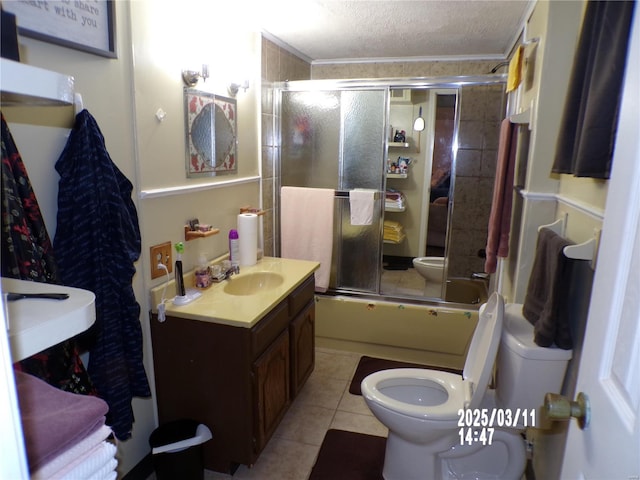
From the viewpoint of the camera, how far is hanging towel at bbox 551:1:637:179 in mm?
1067

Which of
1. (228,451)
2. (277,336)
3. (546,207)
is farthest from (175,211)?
(546,207)

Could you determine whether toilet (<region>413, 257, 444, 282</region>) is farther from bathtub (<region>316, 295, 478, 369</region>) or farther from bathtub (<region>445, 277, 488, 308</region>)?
bathtub (<region>316, 295, 478, 369</region>)

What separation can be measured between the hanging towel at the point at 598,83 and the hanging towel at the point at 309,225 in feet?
6.20

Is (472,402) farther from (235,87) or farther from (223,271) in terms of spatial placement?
(235,87)

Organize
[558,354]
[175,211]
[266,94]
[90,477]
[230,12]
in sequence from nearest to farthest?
[90,477], [558,354], [175,211], [230,12], [266,94]

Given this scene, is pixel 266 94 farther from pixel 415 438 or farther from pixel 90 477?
pixel 90 477

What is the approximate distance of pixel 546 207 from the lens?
Result: 1.89m

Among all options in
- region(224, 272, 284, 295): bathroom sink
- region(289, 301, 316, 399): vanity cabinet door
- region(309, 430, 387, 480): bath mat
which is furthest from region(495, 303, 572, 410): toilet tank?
region(224, 272, 284, 295): bathroom sink

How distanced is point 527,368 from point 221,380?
1225 millimetres

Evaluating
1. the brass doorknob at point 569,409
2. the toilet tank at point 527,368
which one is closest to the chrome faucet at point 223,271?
the toilet tank at point 527,368

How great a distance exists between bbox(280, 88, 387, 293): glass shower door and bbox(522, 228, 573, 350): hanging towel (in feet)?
5.07

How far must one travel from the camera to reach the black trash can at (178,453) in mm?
1784

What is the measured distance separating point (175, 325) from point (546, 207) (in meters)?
1.70

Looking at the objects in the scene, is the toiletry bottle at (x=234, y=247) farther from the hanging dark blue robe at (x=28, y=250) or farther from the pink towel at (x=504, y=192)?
the pink towel at (x=504, y=192)
